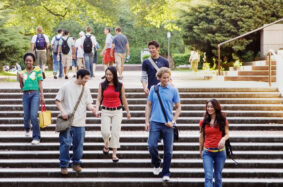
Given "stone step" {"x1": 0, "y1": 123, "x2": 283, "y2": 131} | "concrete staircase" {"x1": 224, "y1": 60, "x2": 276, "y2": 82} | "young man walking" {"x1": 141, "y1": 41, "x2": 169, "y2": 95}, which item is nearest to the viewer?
"young man walking" {"x1": 141, "y1": 41, "x2": 169, "y2": 95}

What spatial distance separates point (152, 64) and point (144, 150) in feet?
5.79

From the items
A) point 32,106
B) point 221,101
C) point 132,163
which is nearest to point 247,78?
point 221,101

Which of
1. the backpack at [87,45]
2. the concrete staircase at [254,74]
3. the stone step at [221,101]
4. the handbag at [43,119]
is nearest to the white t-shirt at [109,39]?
the backpack at [87,45]

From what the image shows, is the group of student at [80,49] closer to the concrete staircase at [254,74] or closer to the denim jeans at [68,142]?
the concrete staircase at [254,74]

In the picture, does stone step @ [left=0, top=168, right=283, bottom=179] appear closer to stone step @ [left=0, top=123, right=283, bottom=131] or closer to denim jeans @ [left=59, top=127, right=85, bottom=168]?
denim jeans @ [left=59, top=127, right=85, bottom=168]

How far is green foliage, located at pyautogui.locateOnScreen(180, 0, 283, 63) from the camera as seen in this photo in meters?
21.9

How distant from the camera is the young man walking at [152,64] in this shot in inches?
315

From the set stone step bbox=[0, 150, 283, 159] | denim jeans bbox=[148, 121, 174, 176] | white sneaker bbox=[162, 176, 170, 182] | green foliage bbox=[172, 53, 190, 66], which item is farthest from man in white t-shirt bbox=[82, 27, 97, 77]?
green foliage bbox=[172, 53, 190, 66]

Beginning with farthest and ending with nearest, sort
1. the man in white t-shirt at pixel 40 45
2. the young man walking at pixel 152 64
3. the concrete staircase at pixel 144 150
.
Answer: the man in white t-shirt at pixel 40 45 → the young man walking at pixel 152 64 → the concrete staircase at pixel 144 150

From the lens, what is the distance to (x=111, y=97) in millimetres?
7852

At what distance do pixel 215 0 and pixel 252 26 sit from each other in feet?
7.94

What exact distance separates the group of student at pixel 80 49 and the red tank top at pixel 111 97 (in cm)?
625

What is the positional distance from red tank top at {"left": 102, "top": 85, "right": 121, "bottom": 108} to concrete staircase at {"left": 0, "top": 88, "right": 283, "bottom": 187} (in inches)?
45.4

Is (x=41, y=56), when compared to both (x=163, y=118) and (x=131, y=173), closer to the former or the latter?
(x=131, y=173)
